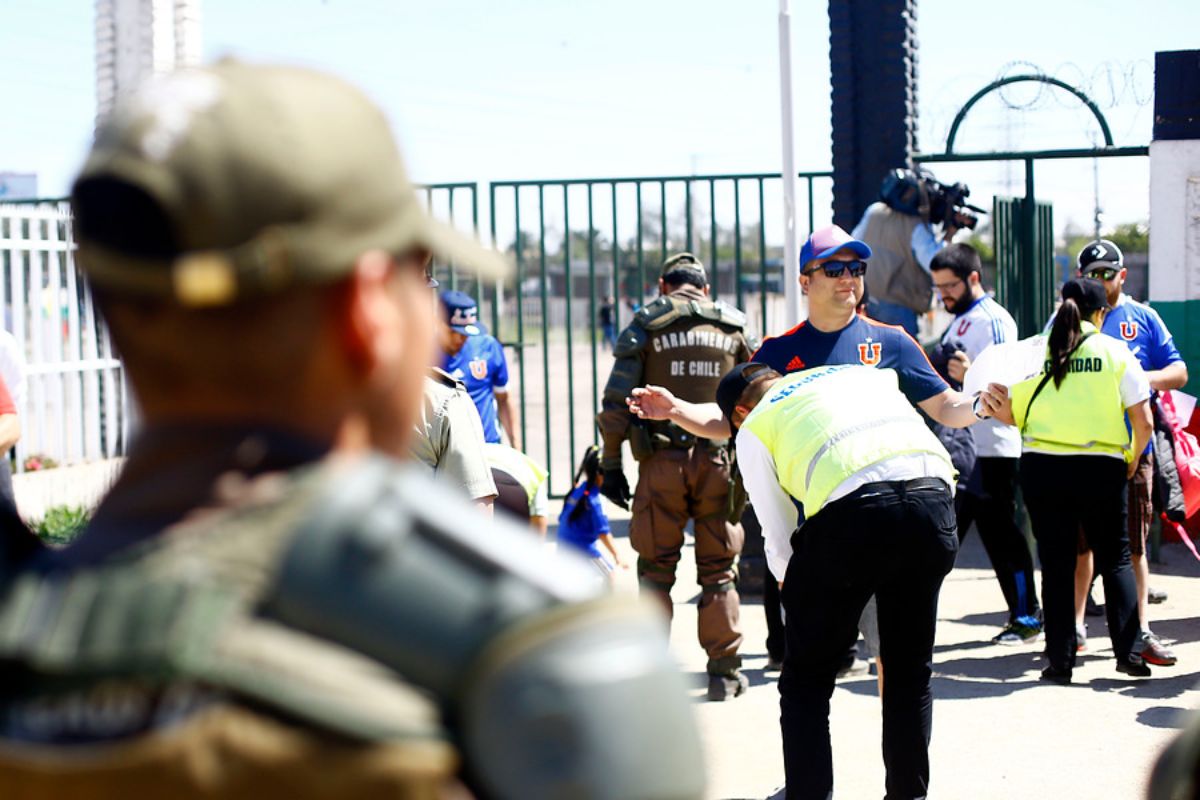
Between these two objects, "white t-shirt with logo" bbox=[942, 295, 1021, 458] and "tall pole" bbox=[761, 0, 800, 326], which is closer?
"white t-shirt with logo" bbox=[942, 295, 1021, 458]

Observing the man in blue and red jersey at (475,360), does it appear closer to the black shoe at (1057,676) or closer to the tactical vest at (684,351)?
the tactical vest at (684,351)

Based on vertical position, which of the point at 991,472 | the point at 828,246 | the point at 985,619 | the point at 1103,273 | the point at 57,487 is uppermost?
the point at 828,246

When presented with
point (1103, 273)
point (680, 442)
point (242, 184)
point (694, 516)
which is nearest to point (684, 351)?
point (680, 442)

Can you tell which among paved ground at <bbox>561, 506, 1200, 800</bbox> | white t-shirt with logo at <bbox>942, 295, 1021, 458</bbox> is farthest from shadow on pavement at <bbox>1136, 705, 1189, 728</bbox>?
white t-shirt with logo at <bbox>942, 295, 1021, 458</bbox>

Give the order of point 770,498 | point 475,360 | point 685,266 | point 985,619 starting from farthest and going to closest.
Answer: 1. point 475,360
2. point 985,619
3. point 685,266
4. point 770,498

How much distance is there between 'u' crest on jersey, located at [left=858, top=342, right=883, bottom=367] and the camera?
16.3 ft

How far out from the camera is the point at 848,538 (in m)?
4.01

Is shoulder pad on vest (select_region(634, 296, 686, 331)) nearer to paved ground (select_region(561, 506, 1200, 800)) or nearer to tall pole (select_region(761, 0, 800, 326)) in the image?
paved ground (select_region(561, 506, 1200, 800))

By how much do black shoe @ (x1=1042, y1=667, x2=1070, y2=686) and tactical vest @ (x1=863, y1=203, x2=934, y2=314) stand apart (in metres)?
3.07

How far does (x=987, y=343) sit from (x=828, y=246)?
2414 millimetres

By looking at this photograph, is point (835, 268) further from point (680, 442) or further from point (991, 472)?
point (991, 472)

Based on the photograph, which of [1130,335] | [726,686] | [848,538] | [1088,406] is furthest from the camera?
[1130,335]

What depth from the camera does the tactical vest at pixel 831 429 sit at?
4.06 meters

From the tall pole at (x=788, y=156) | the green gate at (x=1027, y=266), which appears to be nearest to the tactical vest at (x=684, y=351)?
the tall pole at (x=788, y=156)
